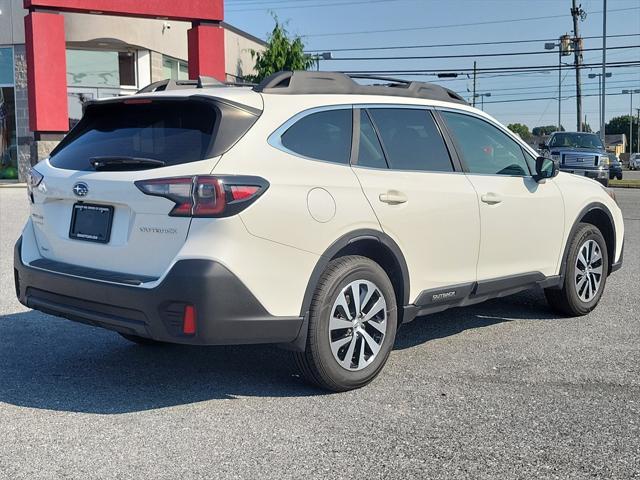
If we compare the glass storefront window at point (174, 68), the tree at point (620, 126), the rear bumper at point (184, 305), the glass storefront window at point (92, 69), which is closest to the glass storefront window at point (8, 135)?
the glass storefront window at point (92, 69)

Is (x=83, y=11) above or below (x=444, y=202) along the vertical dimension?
above

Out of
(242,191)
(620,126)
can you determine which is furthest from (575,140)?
(620,126)

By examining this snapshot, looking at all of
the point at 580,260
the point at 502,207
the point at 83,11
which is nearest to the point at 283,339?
the point at 502,207

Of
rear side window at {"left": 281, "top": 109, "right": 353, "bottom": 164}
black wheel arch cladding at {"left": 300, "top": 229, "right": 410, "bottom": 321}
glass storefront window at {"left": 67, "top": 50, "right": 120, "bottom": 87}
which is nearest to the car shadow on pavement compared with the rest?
black wheel arch cladding at {"left": 300, "top": 229, "right": 410, "bottom": 321}

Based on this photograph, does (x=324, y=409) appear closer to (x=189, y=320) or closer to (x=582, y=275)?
(x=189, y=320)

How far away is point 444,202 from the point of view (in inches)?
195

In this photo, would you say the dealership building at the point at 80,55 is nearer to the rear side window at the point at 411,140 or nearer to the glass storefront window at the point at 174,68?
the glass storefront window at the point at 174,68

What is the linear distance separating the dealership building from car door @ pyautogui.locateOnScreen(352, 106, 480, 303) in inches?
626

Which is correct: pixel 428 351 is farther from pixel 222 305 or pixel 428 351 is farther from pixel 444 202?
pixel 222 305

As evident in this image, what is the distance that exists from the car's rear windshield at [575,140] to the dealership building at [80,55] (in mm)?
10860

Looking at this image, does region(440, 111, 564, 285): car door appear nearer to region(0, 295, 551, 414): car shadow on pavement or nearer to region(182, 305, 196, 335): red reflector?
region(0, 295, 551, 414): car shadow on pavement

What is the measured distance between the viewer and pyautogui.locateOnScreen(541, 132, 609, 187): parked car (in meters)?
21.9

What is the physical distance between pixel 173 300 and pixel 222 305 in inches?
9.8

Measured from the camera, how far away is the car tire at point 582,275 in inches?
247
